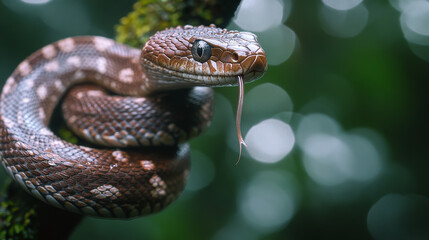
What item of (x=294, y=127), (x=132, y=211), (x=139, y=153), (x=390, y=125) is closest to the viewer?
(x=132, y=211)

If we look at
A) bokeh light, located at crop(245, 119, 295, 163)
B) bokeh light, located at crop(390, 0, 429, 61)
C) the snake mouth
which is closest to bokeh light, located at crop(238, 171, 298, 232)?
bokeh light, located at crop(245, 119, 295, 163)

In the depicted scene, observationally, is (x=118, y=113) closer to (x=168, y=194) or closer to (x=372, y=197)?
(x=168, y=194)

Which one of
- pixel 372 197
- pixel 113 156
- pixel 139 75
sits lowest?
pixel 372 197

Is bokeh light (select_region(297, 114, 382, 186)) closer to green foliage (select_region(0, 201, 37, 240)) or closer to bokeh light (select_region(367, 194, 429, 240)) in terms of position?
bokeh light (select_region(367, 194, 429, 240))

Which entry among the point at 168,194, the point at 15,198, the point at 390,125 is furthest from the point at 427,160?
the point at 15,198

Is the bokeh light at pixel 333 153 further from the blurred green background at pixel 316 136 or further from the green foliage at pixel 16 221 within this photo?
the green foliage at pixel 16 221

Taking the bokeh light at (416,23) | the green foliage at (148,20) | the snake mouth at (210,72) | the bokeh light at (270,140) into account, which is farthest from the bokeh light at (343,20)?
the snake mouth at (210,72)

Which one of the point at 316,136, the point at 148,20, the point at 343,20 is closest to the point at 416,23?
the point at 343,20
